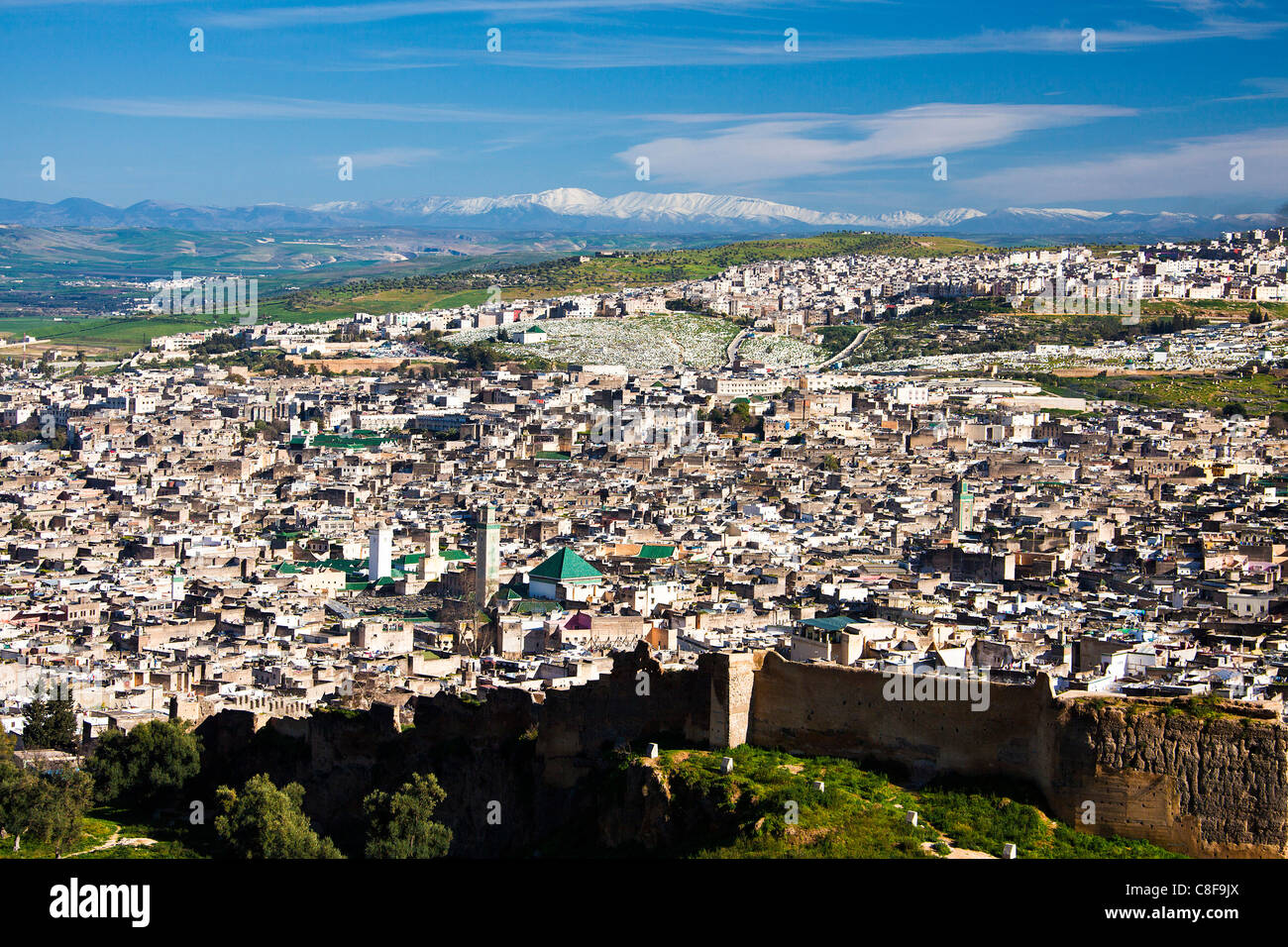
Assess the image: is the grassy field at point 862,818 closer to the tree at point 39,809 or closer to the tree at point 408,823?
the tree at point 408,823

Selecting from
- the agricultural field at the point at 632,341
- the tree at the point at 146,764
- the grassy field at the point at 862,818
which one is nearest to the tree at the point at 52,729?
the tree at the point at 146,764

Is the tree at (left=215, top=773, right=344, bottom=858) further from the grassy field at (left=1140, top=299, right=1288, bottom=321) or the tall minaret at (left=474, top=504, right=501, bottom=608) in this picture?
the grassy field at (left=1140, top=299, right=1288, bottom=321)

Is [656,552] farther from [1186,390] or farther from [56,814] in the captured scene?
[1186,390]

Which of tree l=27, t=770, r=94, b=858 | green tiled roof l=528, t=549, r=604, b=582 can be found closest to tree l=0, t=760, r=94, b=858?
tree l=27, t=770, r=94, b=858

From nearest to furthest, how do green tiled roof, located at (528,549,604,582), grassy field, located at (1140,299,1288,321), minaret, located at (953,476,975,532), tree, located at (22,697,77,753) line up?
1. tree, located at (22,697,77,753)
2. green tiled roof, located at (528,549,604,582)
3. minaret, located at (953,476,975,532)
4. grassy field, located at (1140,299,1288,321)
